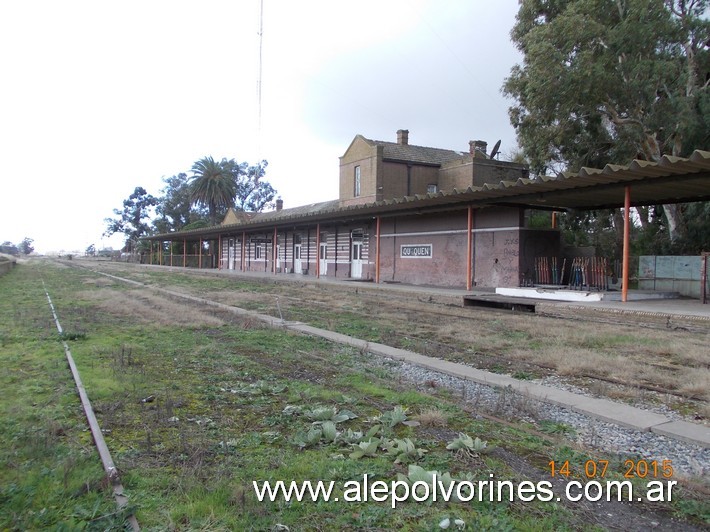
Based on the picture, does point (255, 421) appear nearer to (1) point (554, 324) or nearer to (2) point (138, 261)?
(1) point (554, 324)

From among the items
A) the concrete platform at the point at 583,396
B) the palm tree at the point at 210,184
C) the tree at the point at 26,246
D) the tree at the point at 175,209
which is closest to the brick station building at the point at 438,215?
the concrete platform at the point at 583,396

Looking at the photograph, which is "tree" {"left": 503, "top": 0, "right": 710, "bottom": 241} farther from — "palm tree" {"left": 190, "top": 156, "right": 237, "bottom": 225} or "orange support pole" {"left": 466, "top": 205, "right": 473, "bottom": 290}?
"palm tree" {"left": 190, "top": 156, "right": 237, "bottom": 225}

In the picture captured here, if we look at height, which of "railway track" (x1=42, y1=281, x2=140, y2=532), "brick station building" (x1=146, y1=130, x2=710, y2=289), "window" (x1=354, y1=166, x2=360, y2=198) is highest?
"window" (x1=354, y1=166, x2=360, y2=198)

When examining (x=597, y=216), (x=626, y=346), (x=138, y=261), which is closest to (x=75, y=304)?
(x=626, y=346)

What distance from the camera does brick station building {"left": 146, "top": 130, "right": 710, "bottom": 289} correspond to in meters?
16.1

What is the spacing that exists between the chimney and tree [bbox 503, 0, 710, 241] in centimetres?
1242

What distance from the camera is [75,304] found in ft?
54.2

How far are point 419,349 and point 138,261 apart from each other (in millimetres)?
79307

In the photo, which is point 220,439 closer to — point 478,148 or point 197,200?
point 478,148

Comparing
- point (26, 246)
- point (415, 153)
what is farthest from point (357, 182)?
point (26, 246)

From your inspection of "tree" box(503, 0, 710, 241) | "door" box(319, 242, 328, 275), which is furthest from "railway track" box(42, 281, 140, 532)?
"door" box(319, 242, 328, 275)

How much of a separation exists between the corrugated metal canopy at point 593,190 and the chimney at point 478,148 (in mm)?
17620

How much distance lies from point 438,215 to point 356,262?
8976 mm

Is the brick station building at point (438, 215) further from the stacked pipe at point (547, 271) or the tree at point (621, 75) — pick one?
the tree at point (621, 75)
